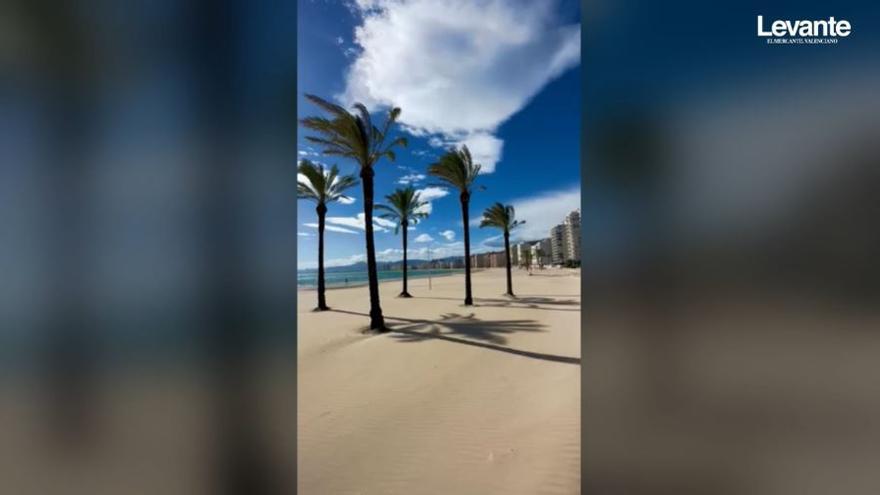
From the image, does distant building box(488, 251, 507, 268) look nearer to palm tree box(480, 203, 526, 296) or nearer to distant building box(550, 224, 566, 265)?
distant building box(550, 224, 566, 265)

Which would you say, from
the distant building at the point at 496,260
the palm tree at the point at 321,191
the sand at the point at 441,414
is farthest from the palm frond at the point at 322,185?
the distant building at the point at 496,260

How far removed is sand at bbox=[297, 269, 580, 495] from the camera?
2701 mm

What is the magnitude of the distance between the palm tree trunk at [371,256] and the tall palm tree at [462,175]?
14.6ft

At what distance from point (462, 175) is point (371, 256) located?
6.86m

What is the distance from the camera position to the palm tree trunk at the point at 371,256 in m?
9.38

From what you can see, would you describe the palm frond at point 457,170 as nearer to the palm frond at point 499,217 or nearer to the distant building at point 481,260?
the palm frond at point 499,217

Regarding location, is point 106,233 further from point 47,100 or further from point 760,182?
point 760,182

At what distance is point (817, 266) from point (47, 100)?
3252 millimetres

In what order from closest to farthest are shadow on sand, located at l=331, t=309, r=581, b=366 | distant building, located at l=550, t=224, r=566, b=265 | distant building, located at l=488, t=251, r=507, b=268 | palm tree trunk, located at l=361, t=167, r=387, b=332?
1. shadow on sand, located at l=331, t=309, r=581, b=366
2. palm tree trunk, located at l=361, t=167, r=387, b=332
3. distant building, located at l=488, t=251, r=507, b=268
4. distant building, located at l=550, t=224, r=566, b=265

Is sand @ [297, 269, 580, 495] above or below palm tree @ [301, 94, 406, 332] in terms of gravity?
below

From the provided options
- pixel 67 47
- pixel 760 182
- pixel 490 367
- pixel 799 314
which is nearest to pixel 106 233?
pixel 67 47

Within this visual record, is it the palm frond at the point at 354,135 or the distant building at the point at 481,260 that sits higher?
the palm frond at the point at 354,135

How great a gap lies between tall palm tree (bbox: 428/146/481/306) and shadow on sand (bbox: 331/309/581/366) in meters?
4.06

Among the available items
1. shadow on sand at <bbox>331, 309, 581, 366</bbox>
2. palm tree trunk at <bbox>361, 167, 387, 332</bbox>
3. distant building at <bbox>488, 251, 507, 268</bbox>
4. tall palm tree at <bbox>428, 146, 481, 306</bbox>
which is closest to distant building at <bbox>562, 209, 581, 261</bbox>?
distant building at <bbox>488, 251, 507, 268</bbox>
